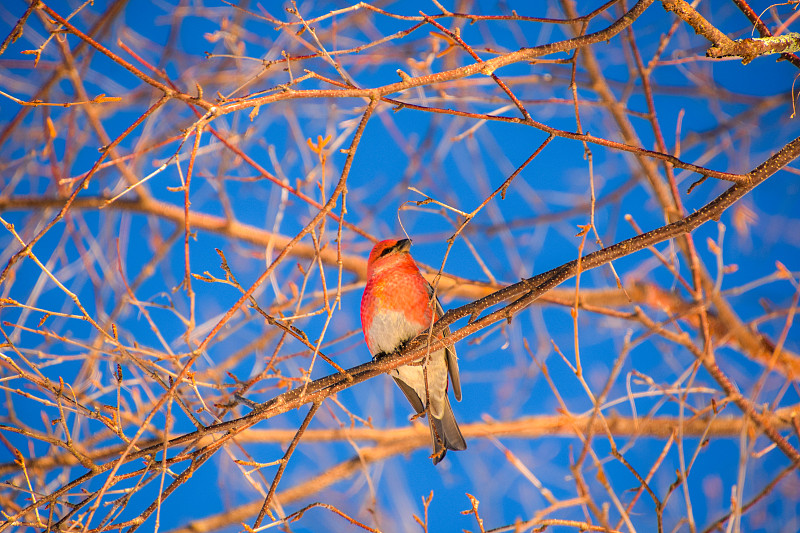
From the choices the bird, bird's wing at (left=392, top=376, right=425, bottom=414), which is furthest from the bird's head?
bird's wing at (left=392, top=376, right=425, bottom=414)

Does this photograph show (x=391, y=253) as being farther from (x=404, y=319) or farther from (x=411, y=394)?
(x=411, y=394)

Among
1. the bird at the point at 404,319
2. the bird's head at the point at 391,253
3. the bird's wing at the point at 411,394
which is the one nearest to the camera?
the bird at the point at 404,319

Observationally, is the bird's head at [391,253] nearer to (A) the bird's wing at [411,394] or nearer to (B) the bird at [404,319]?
(B) the bird at [404,319]

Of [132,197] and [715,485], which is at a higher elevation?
[132,197]

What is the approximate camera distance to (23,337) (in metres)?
5.84

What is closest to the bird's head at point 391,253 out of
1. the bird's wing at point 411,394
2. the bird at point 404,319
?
the bird at point 404,319

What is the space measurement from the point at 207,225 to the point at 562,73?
2911 millimetres

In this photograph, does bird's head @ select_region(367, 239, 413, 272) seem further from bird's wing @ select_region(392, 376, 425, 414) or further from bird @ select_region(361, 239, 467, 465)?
bird's wing @ select_region(392, 376, 425, 414)

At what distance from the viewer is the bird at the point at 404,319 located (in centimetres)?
333

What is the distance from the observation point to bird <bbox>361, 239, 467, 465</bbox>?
333cm

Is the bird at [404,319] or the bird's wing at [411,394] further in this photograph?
the bird's wing at [411,394]

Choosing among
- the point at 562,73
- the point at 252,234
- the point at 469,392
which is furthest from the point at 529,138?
the point at 252,234

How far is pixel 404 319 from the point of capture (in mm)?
3322

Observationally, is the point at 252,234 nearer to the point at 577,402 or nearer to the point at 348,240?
the point at 348,240
